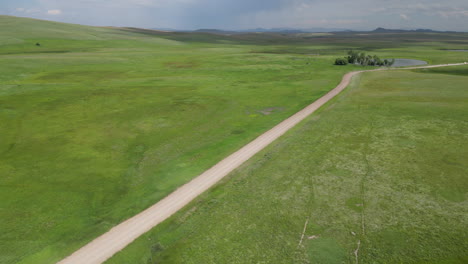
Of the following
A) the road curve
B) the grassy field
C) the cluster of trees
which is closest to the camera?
the road curve

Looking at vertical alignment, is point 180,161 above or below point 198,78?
below

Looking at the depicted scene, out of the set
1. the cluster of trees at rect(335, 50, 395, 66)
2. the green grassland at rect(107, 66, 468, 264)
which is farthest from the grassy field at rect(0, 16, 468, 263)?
the cluster of trees at rect(335, 50, 395, 66)

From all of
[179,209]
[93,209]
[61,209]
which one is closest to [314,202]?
[179,209]

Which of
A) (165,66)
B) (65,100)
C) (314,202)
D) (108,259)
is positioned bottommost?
(108,259)

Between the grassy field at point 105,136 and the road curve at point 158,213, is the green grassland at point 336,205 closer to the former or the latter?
the road curve at point 158,213

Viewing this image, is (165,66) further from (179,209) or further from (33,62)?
(179,209)

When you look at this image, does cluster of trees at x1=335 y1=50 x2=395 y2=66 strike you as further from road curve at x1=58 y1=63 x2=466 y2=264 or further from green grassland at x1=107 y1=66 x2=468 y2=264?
road curve at x1=58 y1=63 x2=466 y2=264

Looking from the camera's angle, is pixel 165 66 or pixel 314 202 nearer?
pixel 314 202
